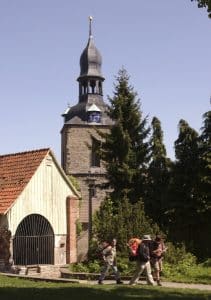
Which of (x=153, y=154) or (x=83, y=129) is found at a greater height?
(x=83, y=129)

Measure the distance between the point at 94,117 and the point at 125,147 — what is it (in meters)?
31.5

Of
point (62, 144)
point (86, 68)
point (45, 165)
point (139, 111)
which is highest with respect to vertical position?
point (86, 68)

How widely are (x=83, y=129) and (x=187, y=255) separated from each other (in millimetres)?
38368

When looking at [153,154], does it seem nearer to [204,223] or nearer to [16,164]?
[204,223]

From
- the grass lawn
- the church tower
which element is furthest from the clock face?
the grass lawn

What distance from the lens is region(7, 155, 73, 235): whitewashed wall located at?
27.2m

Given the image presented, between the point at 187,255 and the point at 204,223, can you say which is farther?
the point at 204,223

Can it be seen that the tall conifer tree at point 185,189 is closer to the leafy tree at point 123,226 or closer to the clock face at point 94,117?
the leafy tree at point 123,226

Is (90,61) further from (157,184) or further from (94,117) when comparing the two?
(157,184)

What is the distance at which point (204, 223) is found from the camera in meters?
34.5

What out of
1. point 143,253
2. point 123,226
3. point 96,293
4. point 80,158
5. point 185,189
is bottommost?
point 96,293

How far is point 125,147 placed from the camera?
33.3 m

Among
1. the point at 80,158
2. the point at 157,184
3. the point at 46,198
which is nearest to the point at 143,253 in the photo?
the point at 46,198

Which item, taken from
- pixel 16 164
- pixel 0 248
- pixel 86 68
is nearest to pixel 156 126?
pixel 16 164
